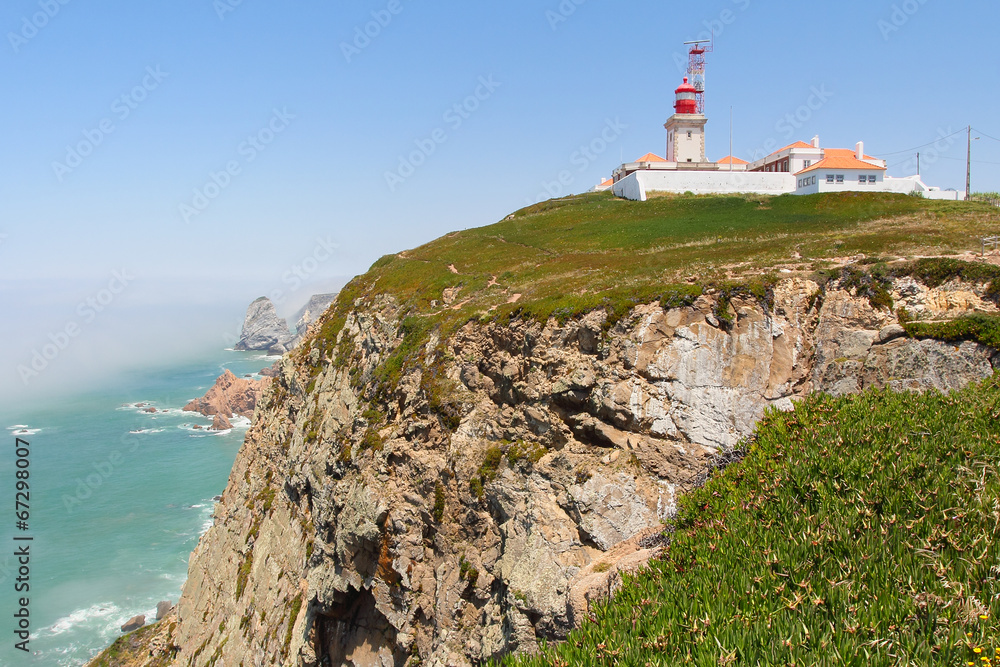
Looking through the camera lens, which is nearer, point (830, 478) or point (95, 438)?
point (830, 478)

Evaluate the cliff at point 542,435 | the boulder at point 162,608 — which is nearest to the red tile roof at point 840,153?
the cliff at point 542,435

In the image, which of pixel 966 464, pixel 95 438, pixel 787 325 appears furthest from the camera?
pixel 95 438

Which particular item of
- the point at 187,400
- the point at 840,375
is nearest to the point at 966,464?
the point at 840,375

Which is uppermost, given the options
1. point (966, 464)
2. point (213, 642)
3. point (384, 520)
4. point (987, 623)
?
point (966, 464)

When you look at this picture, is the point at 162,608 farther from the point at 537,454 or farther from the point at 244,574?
the point at 537,454

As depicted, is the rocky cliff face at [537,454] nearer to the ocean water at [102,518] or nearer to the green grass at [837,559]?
the green grass at [837,559]

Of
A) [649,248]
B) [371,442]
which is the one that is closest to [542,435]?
[371,442]

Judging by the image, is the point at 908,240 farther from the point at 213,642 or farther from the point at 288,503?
the point at 213,642

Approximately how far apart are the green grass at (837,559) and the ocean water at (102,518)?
237ft

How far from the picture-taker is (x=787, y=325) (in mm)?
21922

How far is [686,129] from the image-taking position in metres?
65.6

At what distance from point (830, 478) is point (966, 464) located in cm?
240

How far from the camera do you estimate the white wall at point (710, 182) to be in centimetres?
5722

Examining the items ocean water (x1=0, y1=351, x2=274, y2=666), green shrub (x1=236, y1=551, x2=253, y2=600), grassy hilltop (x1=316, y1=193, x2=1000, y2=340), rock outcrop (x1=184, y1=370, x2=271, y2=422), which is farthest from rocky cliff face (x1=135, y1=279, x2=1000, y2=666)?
rock outcrop (x1=184, y1=370, x2=271, y2=422)
